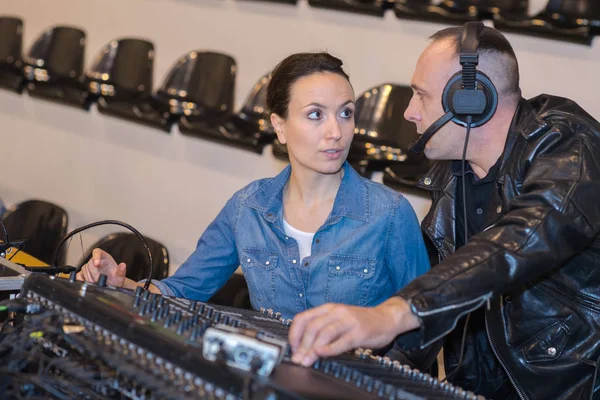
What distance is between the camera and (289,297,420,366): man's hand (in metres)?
1.67

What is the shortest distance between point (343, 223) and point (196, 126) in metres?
2.73

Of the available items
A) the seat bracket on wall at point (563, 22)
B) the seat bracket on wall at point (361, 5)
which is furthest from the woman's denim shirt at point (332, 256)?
the seat bracket on wall at point (361, 5)

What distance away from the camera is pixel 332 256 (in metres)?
2.52

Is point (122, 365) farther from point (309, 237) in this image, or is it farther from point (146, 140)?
point (146, 140)

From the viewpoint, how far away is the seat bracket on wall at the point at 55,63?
20.0ft

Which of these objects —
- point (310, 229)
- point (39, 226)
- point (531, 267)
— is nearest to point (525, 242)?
point (531, 267)

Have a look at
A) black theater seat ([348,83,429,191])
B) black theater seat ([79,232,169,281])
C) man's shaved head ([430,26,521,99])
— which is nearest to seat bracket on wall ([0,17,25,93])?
black theater seat ([348,83,429,191])

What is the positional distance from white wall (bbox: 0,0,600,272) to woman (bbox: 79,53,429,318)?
1674mm

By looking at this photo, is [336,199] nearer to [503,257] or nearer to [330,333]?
[503,257]

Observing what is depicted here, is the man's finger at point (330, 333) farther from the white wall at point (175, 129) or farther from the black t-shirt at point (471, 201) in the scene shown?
the white wall at point (175, 129)

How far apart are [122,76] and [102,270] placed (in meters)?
3.63

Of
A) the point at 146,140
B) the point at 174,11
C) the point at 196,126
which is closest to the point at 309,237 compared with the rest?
the point at 196,126

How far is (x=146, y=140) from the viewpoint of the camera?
558 centimetres

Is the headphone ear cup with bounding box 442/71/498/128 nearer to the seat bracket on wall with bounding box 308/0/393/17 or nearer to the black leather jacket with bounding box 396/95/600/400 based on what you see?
the black leather jacket with bounding box 396/95/600/400
